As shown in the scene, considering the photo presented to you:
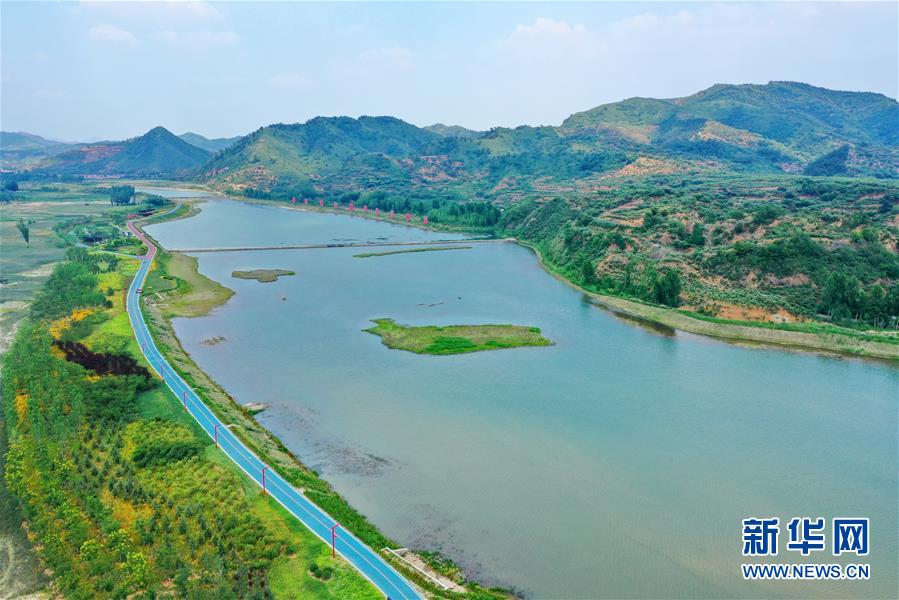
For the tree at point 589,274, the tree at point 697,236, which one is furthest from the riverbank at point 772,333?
the tree at point 697,236

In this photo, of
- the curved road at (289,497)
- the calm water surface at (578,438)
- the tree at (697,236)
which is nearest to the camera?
the curved road at (289,497)

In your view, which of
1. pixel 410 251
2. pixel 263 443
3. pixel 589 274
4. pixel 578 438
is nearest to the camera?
pixel 263 443

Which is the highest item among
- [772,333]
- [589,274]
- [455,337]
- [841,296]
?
[589,274]

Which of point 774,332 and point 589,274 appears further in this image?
point 589,274

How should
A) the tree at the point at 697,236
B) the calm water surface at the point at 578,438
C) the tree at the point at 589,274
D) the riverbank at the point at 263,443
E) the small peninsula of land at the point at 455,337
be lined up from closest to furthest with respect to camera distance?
the riverbank at the point at 263,443, the calm water surface at the point at 578,438, the small peninsula of land at the point at 455,337, the tree at the point at 589,274, the tree at the point at 697,236

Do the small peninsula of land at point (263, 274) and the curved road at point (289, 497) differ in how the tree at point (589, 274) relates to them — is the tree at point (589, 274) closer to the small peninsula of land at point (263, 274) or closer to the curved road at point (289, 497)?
the small peninsula of land at point (263, 274)

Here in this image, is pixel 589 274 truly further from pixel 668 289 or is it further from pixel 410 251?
pixel 410 251

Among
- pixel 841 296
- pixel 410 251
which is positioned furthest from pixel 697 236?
pixel 410 251

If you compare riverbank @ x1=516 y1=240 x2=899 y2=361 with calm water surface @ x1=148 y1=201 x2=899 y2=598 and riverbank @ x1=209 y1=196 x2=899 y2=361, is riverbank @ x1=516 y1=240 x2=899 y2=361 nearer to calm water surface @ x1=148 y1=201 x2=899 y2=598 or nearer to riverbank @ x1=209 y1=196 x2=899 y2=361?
riverbank @ x1=209 y1=196 x2=899 y2=361
